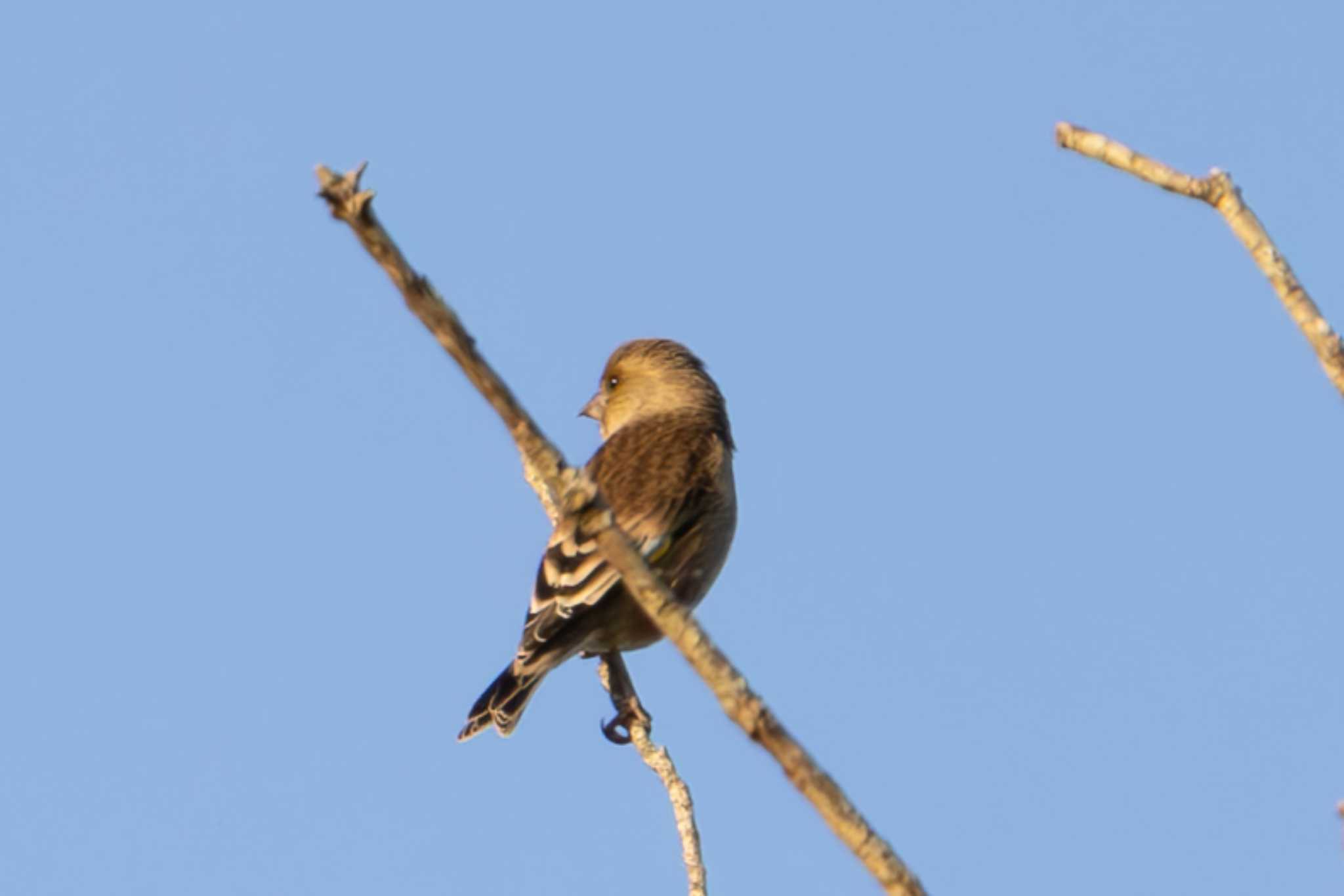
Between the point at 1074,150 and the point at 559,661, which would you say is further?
the point at 559,661

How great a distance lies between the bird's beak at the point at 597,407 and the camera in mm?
9656

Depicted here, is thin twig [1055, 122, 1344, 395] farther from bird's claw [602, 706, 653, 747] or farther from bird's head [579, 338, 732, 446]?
bird's head [579, 338, 732, 446]

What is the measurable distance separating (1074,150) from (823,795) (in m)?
1.12

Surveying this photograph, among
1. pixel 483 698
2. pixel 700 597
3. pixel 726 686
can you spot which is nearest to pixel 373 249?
pixel 726 686

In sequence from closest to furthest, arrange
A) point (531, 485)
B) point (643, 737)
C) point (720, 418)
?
point (643, 737) → point (531, 485) → point (720, 418)

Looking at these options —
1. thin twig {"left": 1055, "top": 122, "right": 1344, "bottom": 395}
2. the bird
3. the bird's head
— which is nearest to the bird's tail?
the bird

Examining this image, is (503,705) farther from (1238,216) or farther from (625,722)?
(1238,216)

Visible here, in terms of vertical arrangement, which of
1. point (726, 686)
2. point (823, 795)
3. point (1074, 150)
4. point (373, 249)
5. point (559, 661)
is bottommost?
point (823, 795)

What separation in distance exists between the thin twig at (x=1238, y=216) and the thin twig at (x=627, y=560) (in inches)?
32.3

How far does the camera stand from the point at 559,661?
7258 mm

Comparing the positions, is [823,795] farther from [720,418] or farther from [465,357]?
[720,418]

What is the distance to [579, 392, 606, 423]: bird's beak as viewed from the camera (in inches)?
380

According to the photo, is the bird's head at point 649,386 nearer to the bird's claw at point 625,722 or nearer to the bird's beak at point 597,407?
the bird's beak at point 597,407

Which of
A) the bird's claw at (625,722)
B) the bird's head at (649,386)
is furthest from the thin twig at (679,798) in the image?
the bird's head at (649,386)
